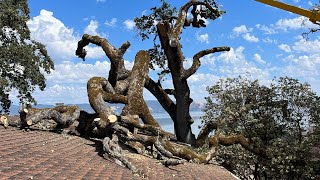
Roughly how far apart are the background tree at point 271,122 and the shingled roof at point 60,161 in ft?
42.8

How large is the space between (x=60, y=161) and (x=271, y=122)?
19.6 metres

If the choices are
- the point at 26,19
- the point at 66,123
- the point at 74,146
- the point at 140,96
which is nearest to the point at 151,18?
the point at 26,19

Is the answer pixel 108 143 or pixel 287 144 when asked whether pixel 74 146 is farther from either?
pixel 287 144

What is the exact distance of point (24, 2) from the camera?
85.9 ft

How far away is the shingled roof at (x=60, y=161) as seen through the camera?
22.4 ft

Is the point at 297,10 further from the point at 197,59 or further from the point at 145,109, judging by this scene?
the point at 145,109

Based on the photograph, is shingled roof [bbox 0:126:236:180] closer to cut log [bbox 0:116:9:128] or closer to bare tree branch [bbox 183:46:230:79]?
cut log [bbox 0:116:9:128]

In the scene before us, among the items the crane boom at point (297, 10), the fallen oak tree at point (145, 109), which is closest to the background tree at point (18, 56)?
the fallen oak tree at point (145, 109)

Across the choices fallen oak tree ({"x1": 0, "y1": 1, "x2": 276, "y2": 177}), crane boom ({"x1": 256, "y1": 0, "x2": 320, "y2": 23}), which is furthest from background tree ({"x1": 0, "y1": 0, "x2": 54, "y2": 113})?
crane boom ({"x1": 256, "y1": 0, "x2": 320, "y2": 23})

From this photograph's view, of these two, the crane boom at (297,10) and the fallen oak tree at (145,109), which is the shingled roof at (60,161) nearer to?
the fallen oak tree at (145,109)

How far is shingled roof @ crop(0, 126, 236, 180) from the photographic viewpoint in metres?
6.84

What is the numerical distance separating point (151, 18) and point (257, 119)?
30.3 ft

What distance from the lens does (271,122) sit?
25.7m

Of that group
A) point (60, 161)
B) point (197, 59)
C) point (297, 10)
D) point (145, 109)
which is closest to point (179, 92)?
point (197, 59)
